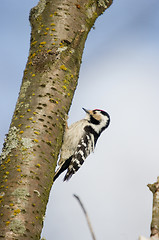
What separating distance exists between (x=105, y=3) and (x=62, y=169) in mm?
2636

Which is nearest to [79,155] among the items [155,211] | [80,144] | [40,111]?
[80,144]

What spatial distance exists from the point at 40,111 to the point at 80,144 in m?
2.61

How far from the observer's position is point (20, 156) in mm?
2814

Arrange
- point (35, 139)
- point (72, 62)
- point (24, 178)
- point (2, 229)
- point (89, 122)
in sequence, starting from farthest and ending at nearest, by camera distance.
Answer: point (89, 122), point (72, 62), point (35, 139), point (24, 178), point (2, 229)

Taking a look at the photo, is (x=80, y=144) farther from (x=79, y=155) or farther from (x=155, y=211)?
(x=155, y=211)

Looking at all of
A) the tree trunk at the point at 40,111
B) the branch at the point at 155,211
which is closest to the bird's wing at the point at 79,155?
the tree trunk at the point at 40,111

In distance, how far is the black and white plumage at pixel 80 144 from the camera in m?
5.40

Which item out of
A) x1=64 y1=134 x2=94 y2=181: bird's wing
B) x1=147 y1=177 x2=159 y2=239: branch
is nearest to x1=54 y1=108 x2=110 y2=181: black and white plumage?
x1=64 y1=134 x2=94 y2=181: bird's wing

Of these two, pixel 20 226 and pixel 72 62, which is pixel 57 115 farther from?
pixel 20 226

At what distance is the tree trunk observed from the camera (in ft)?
8.46

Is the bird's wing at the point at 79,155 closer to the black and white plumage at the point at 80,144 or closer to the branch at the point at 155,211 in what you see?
the black and white plumage at the point at 80,144

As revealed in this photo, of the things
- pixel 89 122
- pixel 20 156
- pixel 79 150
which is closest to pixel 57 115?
pixel 20 156

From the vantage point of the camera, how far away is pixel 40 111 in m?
3.07

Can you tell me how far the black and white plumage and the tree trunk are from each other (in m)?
1.79
